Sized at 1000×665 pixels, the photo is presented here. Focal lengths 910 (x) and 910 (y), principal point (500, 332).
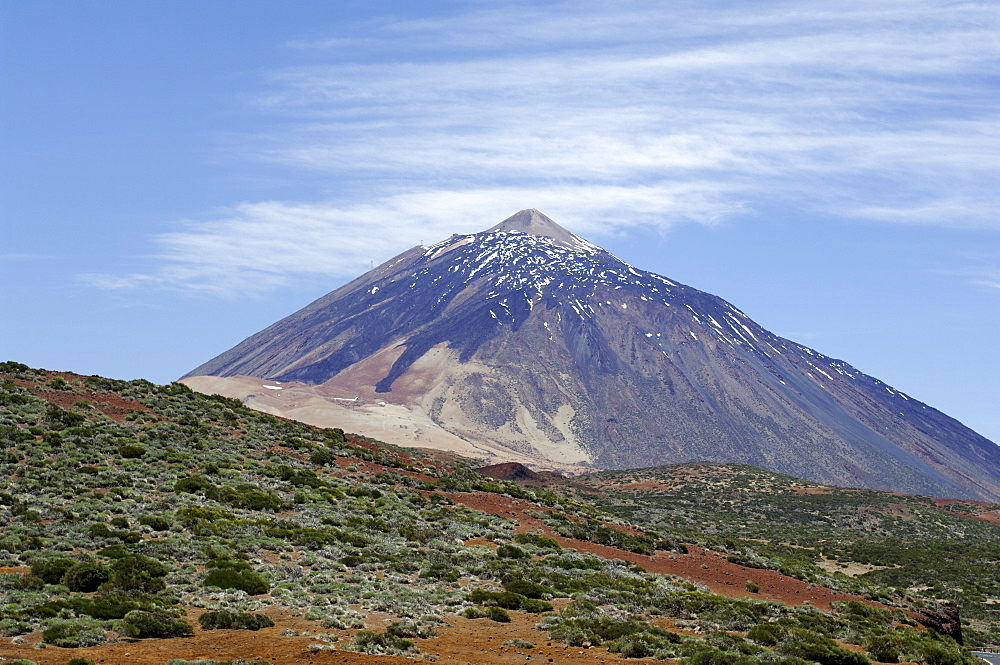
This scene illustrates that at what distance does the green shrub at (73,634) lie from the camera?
734 inches

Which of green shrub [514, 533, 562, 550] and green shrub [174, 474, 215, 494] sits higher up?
green shrub [174, 474, 215, 494]

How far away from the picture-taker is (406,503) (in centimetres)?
4069

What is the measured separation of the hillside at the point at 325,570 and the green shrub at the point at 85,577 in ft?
0.16

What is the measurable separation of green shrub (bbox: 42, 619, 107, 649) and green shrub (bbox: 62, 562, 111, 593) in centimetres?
295

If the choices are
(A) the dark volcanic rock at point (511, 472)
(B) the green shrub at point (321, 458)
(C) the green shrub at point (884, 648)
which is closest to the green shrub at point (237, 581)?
(C) the green shrub at point (884, 648)

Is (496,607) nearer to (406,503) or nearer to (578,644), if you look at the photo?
(578,644)

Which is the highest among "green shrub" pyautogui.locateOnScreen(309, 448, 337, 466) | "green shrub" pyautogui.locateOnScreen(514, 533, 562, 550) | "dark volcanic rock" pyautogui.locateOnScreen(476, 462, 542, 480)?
"green shrub" pyautogui.locateOnScreen(309, 448, 337, 466)

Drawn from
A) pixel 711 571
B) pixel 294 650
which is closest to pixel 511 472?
pixel 711 571

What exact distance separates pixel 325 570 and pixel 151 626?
7.78 meters

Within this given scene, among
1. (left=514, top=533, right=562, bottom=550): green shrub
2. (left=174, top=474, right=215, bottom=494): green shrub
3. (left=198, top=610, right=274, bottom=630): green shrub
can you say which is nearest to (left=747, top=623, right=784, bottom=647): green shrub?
(left=198, top=610, right=274, bottom=630): green shrub

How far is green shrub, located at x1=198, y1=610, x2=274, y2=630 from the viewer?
68.6 ft

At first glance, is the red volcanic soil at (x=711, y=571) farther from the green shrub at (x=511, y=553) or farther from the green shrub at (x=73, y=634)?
the green shrub at (x=73, y=634)

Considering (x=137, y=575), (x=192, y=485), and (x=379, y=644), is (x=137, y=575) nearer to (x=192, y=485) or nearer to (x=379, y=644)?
(x=379, y=644)

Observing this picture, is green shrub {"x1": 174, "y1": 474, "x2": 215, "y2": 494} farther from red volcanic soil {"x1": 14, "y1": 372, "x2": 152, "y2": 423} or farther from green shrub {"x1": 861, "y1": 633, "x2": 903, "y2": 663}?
green shrub {"x1": 861, "y1": 633, "x2": 903, "y2": 663}
